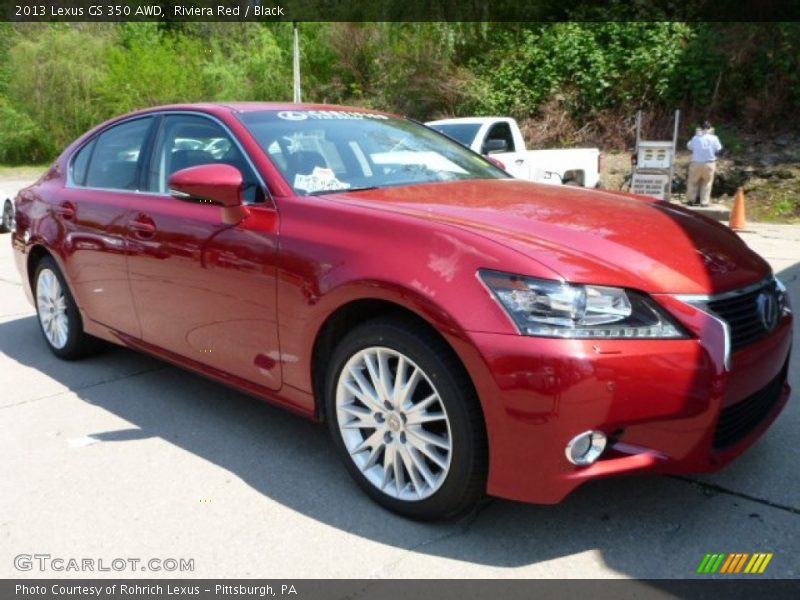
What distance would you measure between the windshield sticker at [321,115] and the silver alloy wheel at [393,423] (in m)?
1.58

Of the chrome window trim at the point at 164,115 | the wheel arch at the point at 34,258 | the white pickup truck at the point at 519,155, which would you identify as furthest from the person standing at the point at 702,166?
the wheel arch at the point at 34,258

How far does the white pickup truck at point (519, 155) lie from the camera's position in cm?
1144

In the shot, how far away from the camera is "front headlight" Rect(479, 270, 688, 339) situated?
8.23 feet

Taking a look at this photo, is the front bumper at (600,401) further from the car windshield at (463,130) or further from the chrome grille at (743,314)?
the car windshield at (463,130)

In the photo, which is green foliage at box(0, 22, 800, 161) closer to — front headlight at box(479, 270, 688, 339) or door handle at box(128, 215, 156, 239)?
door handle at box(128, 215, 156, 239)

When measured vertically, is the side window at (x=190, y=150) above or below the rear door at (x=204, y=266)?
above

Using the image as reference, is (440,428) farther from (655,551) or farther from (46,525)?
(46,525)

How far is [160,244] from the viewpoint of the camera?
3.92m

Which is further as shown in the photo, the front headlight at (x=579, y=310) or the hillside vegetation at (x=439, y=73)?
the hillside vegetation at (x=439, y=73)

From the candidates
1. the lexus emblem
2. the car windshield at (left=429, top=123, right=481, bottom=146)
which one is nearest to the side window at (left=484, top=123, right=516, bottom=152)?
the car windshield at (left=429, top=123, right=481, bottom=146)

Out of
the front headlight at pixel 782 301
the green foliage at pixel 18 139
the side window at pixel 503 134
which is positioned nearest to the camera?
the front headlight at pixel 782 301

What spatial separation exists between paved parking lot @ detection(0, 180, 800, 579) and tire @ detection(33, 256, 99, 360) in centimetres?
92
